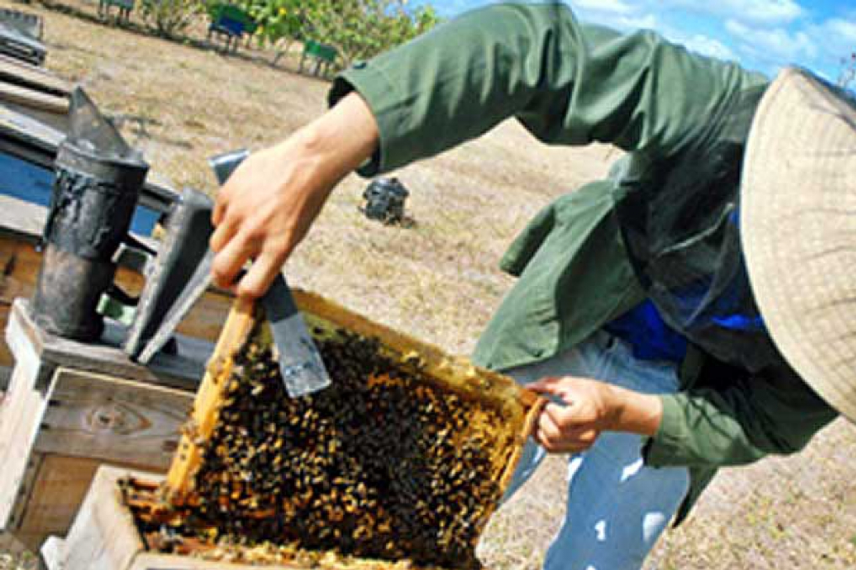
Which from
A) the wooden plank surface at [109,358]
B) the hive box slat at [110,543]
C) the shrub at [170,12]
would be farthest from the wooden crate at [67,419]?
the shrub at [170,12]

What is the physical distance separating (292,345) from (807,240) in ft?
3.01

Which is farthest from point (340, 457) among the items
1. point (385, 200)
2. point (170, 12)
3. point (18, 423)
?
point (170, 12)

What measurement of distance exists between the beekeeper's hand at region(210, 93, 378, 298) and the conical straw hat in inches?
28.1

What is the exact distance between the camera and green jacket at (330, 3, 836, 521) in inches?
54.3

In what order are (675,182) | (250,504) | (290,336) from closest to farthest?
(290,336) → (250,504) → (675,182)

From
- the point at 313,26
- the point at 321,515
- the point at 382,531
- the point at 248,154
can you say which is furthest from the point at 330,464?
the point at 313,26

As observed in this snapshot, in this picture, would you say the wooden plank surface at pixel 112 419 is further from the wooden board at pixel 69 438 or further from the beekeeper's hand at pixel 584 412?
the beekeeper's hand at pixel 584 412

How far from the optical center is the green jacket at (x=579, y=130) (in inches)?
54.3

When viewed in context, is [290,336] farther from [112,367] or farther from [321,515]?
[112,367]

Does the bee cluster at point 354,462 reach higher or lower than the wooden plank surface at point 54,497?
higher

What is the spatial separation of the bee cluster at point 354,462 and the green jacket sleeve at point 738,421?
402 millimetres

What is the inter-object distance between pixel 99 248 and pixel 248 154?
3.23ft

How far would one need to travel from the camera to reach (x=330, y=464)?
1.64m

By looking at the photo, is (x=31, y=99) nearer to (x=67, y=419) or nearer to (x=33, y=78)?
(x=33, y=78)
